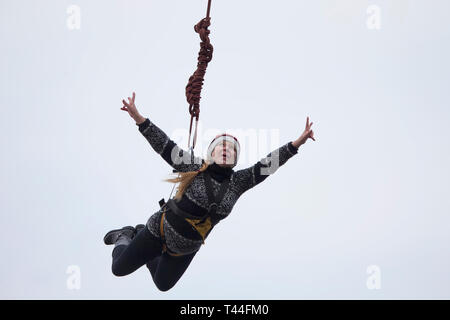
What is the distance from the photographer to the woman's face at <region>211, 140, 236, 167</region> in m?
8.16

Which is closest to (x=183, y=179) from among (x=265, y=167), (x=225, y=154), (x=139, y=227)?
(x=225, y=154)

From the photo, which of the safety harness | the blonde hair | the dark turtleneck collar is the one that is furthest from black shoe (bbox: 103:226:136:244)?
the dark turtleneck collar

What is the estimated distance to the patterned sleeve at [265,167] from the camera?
8.14 metres

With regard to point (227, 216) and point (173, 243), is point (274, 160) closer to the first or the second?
point (227, 216)

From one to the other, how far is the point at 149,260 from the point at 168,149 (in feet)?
5.32

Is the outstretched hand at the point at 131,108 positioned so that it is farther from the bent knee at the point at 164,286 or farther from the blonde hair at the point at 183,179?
the bent knee at the point at 164,286

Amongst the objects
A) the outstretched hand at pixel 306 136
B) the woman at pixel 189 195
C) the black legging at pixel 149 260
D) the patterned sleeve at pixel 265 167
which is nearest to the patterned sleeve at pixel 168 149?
the woman at pixel 189 195

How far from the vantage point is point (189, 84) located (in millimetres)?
7906

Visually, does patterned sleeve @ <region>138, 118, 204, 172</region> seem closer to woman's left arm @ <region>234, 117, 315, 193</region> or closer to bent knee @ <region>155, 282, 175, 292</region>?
woman's left arm @ <region>234, 117, 315, 193</region>

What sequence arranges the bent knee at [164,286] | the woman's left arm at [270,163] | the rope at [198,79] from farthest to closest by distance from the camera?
the bent knee at [164,286] → the woman's left arm at [270,163] → the rope at [198,79]

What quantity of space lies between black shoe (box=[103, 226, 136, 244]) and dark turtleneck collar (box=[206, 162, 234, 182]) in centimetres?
184

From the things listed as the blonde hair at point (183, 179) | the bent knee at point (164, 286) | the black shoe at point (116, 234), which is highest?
the blonde hair at point (183, 179)

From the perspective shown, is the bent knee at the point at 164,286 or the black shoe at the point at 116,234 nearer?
the bent knee at the point at 164,286

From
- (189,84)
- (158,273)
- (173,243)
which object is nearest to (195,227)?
(173,243)
